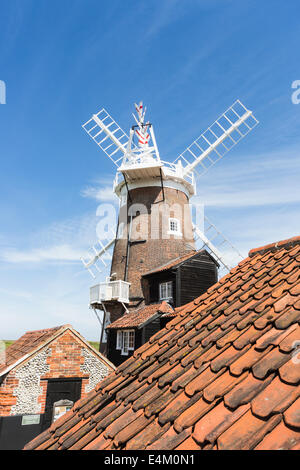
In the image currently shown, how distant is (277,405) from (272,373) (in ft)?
0.93

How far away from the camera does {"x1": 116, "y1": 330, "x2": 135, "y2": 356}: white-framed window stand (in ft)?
58.8

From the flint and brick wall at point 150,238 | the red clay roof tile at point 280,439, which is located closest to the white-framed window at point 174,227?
the flint and brick wall at point 150,238

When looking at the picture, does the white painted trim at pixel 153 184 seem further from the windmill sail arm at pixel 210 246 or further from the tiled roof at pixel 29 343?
the tiled roof at pixel 29 343

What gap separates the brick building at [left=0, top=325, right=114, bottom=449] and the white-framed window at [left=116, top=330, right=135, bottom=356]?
5.28 metres

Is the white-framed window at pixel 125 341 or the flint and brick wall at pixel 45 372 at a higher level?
the white-framed window at pixel 125 341

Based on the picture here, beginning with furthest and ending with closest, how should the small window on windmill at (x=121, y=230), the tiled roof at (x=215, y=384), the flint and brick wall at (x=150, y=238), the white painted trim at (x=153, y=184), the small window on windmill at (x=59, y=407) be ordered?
1. the small window on windmill at (x=121, y=230)
2. the white painted trim at (x=153, y=184)
3. the flint and brick wall at (x=150, y=238)
4. the small window on windmill at (x=59, y=407)
5. the tiled roof at (x=215, y=384)

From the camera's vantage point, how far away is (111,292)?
19.7m

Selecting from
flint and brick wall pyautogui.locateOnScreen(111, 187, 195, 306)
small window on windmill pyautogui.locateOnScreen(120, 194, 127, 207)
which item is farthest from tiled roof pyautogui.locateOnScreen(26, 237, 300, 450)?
small window on windmill pyautogui.locateOnScreen(120, 194, 127, 207)

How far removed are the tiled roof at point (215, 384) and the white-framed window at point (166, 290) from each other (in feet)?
48.5

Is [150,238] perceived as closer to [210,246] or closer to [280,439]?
[210,246]

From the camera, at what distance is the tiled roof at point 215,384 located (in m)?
1.67

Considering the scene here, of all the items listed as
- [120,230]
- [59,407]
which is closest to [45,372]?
[59,407]

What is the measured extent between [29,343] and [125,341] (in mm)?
7208

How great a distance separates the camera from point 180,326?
3848 millimetres
